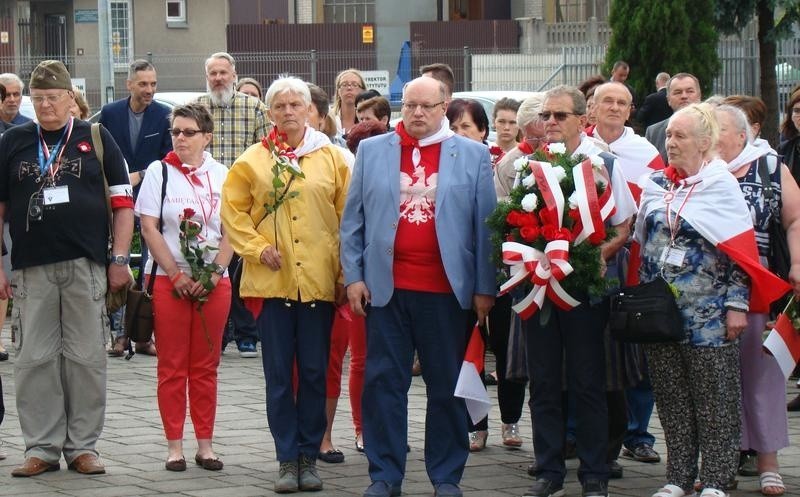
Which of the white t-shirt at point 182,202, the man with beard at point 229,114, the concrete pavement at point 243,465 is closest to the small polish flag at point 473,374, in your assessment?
the concrete pavement at point 243,465

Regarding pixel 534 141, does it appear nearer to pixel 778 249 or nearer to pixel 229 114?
pixel 778 249

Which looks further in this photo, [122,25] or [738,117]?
[122,25]

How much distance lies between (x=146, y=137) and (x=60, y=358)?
440 centimetres

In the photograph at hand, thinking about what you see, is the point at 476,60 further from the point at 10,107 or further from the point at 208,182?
the point at 208,182

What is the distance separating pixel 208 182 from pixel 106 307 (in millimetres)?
875

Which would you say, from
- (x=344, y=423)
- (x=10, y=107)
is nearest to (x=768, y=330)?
(x=344, y=423)

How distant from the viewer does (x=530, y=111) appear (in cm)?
838

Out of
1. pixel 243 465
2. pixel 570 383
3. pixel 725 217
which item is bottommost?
pixel 243 465

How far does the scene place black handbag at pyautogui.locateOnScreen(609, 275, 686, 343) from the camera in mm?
6867

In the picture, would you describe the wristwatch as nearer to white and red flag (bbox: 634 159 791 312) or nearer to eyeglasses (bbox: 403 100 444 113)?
eyeglasses (bbox: 403 100 444 113)

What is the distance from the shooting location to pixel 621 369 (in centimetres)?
739

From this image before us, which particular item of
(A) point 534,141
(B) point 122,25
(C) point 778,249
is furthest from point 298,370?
(B) point 122,25

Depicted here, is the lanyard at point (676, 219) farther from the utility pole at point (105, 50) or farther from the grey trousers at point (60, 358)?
the utility pole at point (105, 50)

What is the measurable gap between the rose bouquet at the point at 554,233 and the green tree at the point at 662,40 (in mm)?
17100
